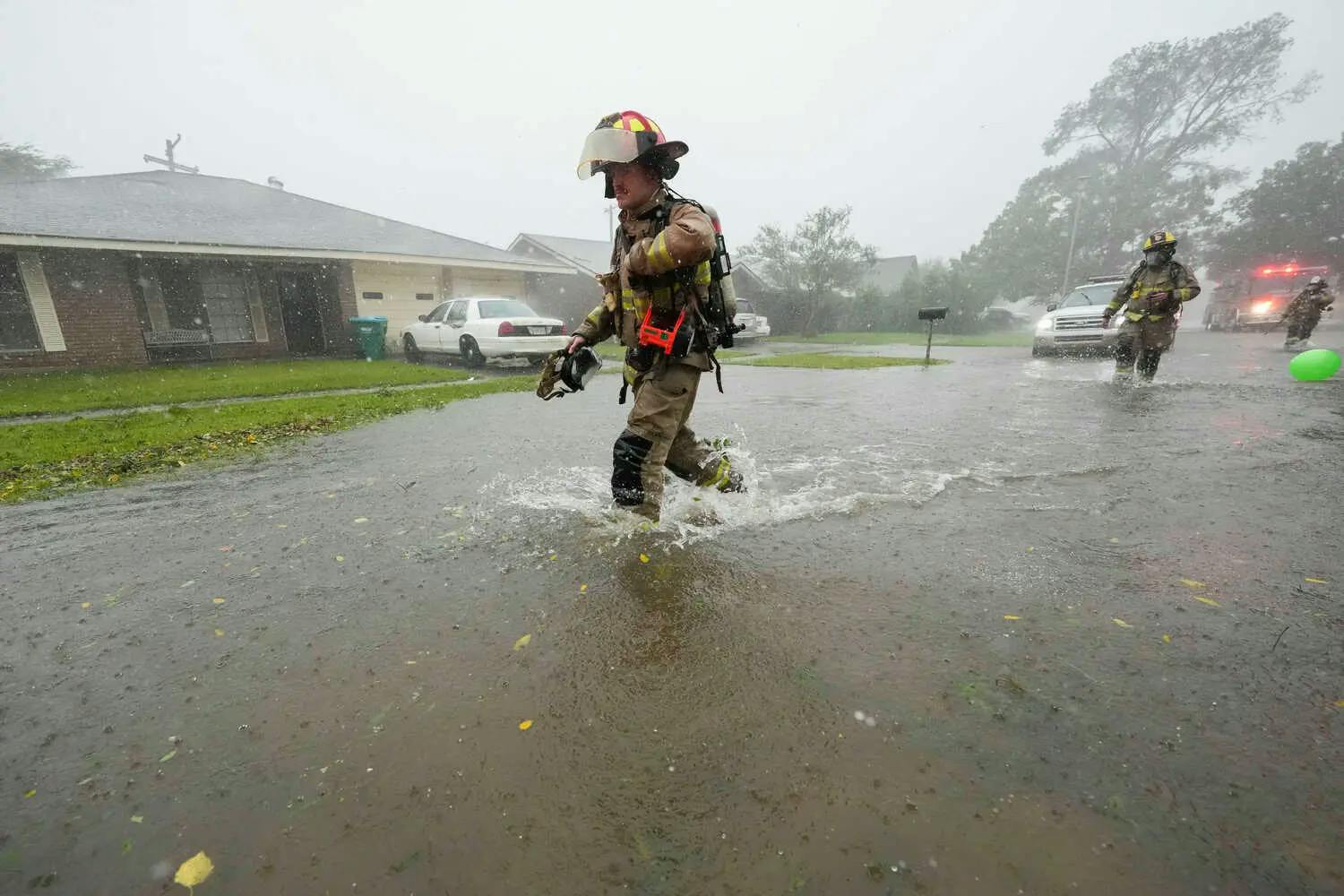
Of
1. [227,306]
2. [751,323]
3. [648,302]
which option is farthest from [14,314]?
[751,323]

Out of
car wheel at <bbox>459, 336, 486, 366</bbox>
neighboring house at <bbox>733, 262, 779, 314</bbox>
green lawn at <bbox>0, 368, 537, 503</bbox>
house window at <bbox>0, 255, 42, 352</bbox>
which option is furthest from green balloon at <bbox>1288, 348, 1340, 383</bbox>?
neighboring house at <bbox>733, 262, 779, 314</bbox>

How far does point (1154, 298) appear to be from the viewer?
7512mm

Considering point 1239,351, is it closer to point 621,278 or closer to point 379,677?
point 621,278

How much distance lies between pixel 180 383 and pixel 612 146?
10.8 meters

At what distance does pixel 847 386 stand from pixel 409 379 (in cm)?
776

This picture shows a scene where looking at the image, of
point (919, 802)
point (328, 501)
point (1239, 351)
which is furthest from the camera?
point (1239, 351)

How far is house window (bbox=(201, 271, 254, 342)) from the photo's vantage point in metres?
14.9

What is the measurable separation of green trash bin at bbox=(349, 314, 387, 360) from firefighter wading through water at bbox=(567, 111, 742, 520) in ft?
46.3

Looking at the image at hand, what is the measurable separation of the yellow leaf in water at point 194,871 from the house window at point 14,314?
53.9ft

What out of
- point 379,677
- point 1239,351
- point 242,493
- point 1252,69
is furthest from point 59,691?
point 1252,69

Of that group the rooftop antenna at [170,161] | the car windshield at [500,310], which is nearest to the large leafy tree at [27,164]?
the rooftop antenna at [170,161]

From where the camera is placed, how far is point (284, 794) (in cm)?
149

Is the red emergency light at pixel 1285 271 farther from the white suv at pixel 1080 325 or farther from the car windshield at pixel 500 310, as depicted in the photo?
the car windshield at pixel 500 310

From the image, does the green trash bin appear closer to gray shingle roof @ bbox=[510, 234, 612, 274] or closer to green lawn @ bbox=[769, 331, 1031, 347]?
gray shingle roof @ bbox=[510, 234, 612, 274]
